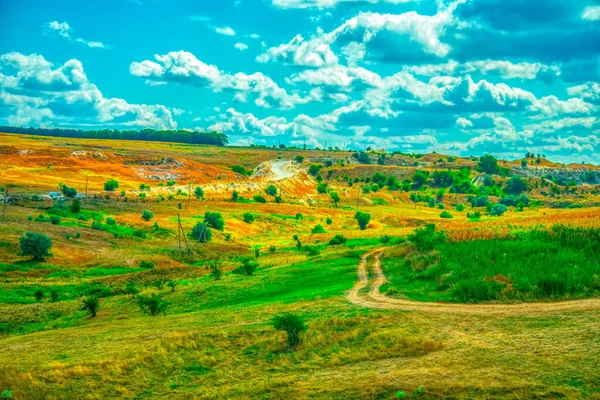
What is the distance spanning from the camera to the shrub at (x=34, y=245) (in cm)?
5281

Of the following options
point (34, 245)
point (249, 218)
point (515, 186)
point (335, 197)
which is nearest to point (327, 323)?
point (34, 245)

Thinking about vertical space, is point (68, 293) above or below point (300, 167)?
below

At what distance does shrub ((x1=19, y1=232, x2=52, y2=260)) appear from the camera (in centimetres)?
5281

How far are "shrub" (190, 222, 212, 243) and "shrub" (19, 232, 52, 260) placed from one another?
2108 cm

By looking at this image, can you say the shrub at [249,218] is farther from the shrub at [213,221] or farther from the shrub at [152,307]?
the shrub at [152,307]

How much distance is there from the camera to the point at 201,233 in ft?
233

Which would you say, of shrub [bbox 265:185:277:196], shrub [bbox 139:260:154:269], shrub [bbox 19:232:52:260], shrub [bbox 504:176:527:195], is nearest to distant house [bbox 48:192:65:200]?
shrub [bbox 19:232:52:260]

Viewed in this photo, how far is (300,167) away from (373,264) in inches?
6281

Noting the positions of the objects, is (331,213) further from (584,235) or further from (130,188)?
(584,235)

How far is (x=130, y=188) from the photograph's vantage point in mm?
121000

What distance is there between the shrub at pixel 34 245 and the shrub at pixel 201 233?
21.1 m


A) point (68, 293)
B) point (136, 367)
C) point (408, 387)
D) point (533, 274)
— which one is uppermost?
point (533, 274)

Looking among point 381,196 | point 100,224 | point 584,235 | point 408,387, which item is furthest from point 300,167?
point 408,387

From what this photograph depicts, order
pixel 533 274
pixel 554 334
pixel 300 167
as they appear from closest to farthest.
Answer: pixel 554 334 < pixel 533 274 < pixel 300 167
